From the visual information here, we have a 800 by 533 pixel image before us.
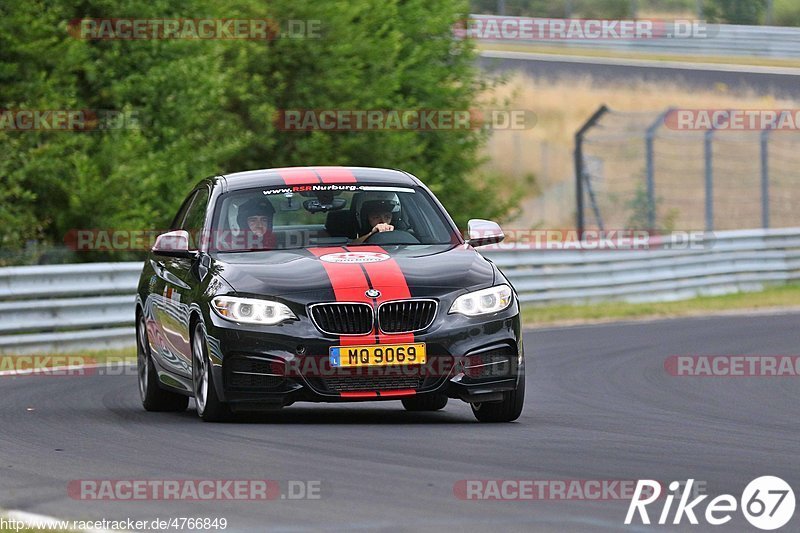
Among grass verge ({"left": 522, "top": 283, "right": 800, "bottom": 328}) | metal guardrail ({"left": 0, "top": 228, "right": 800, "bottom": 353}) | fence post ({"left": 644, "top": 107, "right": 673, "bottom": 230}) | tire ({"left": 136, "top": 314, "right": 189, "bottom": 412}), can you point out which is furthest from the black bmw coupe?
fence post ({"left": 644, "top": 107, "right": 673, "bottom": 230})

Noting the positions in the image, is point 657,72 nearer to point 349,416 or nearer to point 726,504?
point 349,416

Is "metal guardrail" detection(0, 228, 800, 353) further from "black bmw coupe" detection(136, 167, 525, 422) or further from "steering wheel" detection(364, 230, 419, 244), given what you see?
"steering wheel" detection(364, 230, 419, 244)

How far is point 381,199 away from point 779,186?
3096 cm

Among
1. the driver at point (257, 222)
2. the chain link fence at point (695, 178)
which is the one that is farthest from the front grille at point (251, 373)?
the chain link fence at point (695, 178)

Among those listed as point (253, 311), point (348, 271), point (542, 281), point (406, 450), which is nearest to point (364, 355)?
point (348, 271)

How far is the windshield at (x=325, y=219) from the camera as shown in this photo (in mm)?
10391

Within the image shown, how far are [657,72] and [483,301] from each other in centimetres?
3869

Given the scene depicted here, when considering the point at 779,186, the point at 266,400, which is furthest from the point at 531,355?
the point at 779,186

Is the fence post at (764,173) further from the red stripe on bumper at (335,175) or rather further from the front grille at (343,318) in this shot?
the front grille at (343,318)

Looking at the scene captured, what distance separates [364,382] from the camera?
9273mm

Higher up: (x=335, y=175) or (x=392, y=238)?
(x=335, y=175)

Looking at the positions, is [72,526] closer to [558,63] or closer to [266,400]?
[266,400]

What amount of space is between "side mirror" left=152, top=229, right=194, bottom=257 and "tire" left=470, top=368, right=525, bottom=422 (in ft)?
6.63

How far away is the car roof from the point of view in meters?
10.8
